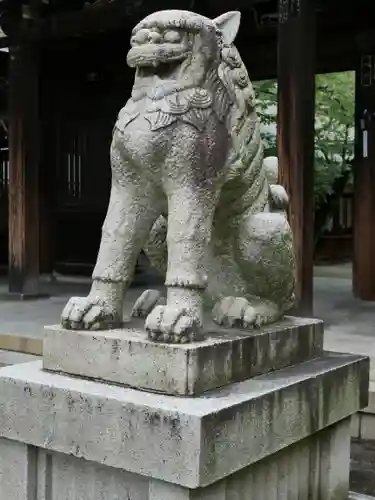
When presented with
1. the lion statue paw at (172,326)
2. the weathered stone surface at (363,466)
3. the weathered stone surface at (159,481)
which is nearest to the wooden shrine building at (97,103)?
the weathered stone surface at (363,466)

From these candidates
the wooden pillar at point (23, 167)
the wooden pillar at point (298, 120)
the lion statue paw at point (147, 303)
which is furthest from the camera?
the wooden pillar at point (23, 167)

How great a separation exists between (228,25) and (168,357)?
1162mm

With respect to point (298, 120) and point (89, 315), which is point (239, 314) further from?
point (298, 120)

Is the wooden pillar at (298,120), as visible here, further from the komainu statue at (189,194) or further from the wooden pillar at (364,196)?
the komainu statue at (189,194)

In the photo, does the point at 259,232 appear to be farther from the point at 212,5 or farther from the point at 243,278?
the point at 212,5

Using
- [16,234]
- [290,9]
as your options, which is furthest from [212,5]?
[16,234]

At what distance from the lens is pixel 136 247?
7.57 feet

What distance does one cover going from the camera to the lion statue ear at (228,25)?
2.39m

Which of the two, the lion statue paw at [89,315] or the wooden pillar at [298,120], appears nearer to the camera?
the lion statue paw at [89,315]

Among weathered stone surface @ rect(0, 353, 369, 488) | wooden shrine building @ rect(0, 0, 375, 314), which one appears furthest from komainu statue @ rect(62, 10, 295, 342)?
wooden shrine building @ rect(0, 0, 375, 314)

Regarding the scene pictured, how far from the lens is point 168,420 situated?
1.90m

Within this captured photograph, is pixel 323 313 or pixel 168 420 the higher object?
pixel 168 420

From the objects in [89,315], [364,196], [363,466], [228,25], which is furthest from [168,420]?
[364,196]

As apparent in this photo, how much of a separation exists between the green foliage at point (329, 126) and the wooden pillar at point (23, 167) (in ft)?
12.2
